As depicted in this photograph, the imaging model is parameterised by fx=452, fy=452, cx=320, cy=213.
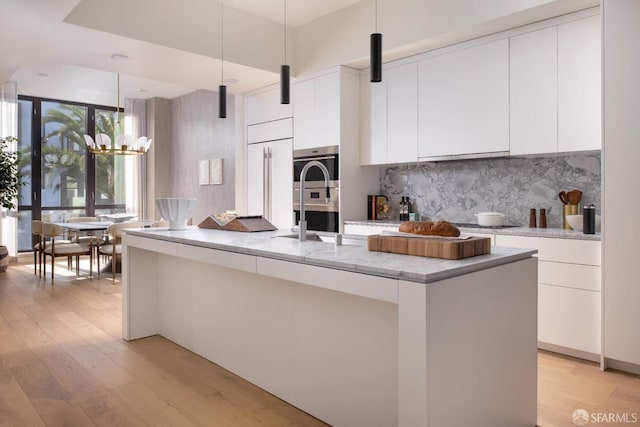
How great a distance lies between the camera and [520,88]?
3.55 metres

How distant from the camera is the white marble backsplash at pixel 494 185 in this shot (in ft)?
11.7

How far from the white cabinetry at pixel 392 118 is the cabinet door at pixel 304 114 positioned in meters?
0.56

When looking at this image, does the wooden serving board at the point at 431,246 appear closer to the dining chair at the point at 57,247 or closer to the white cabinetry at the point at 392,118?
the white cabinetry at the point at 392,118

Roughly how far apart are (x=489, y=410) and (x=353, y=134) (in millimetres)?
3376

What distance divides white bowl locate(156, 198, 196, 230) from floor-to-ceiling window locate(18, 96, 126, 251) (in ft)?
18.1

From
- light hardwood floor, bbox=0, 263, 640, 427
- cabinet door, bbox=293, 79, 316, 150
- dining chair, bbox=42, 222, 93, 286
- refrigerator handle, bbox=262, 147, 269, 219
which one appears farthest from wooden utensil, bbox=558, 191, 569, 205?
dining chair, bbox=42, 222, 93, 286

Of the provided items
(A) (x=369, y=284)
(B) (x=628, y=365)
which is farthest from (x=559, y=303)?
(A) (x=369, y=284)

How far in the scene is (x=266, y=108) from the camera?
5.51 m

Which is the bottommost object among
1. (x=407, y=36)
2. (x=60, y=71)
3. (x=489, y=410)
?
(x=489, y=410)

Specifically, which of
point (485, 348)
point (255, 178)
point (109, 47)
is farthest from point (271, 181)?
point (485, 348)

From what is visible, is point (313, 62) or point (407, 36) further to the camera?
point (313, 62)

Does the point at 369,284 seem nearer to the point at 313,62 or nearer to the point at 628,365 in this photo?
the point at 628,365

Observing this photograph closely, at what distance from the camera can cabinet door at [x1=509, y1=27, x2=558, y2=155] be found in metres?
3.38

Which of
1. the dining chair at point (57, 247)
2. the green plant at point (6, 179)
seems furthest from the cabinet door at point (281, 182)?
the green plant at point (6, 179)
